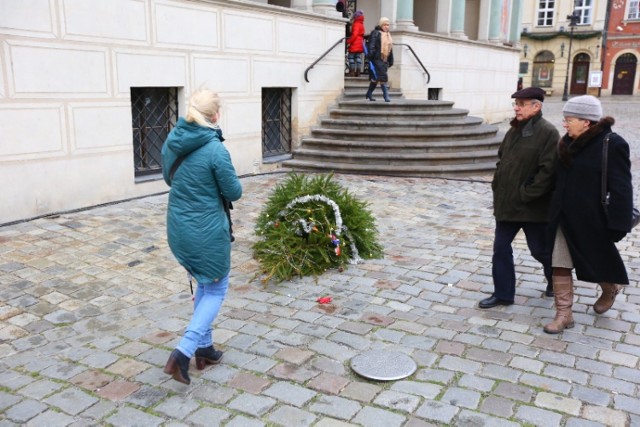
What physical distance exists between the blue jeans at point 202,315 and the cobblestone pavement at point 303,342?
0.28 meters

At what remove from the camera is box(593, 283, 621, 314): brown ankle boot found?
4.96 metres

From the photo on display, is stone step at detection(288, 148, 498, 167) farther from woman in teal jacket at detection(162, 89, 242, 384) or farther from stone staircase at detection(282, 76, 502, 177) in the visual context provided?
woman in teal jacket at detection(162, 89, 242, 384)

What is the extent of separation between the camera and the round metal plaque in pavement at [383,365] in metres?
4.04

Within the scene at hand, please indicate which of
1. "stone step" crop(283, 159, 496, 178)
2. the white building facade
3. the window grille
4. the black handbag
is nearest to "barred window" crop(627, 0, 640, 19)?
the window grille

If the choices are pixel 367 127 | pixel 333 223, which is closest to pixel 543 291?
pixel 333 223

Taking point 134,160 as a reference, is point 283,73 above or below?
above

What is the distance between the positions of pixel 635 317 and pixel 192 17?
789 centimetres

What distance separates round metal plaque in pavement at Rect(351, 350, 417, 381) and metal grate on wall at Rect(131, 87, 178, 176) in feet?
21.3

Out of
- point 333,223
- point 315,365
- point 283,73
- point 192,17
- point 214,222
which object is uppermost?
point 192,17

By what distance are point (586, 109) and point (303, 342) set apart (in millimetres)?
2664

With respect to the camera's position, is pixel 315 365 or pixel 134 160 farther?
pixel 134 160

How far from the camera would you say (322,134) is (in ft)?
42.9

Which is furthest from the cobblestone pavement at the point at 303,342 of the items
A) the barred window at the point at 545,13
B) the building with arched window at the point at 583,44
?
the barred window at the point at 545,13

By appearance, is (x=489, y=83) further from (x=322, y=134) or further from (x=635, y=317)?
(x=635, y=317)
